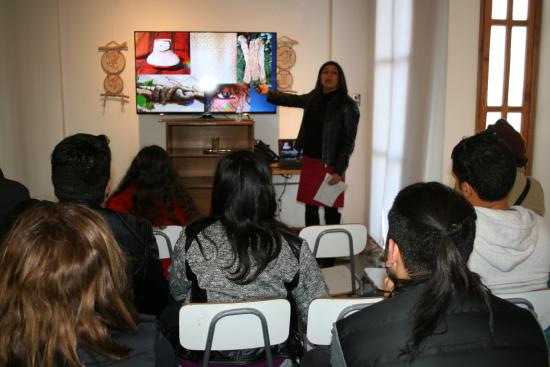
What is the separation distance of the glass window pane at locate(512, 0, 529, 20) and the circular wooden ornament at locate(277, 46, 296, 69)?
2741mm

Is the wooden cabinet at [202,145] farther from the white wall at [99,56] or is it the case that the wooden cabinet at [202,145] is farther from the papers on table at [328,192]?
the papers on table at [328,192]

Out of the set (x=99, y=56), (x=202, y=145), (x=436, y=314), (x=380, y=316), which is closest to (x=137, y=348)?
(x=380, y=316)

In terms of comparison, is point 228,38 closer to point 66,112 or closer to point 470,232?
point 66,112

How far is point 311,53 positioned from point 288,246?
4235 mm

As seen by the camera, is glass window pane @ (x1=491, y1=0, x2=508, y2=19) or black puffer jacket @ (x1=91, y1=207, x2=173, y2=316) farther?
glass window pane @ (x1=491, y1=0, x2=508, y2=19)

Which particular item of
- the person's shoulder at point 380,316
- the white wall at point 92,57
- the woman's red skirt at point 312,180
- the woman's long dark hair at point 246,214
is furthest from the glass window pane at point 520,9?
the person's shoulder at point 380,316

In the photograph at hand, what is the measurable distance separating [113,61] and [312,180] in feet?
9.13

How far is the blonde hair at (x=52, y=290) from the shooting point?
95 cm

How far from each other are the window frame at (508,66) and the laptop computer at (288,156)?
2257 mm

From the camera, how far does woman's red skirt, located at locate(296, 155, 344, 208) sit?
4184 mm

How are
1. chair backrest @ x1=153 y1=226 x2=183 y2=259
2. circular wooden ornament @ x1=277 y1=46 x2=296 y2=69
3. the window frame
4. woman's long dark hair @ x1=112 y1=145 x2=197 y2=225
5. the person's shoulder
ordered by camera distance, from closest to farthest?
1. the person's shoulder
2. chair backrest @ x1=153 y1=226 x2=183 y2=259
3. woman's long dark hair @ x1=112 y1=145 x2=197 y2=225
4. the window frame
5. circular wooden ornament @ x1=277 y1=46 x2=296 y2=69

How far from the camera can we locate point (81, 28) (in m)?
5.49

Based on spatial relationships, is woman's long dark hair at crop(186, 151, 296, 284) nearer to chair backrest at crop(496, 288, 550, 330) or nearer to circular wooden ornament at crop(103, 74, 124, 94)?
chair backrest at crop(496, 288, 550, 330)

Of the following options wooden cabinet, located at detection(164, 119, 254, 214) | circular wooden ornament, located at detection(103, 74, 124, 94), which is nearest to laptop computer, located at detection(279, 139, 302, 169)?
wooden cabinet, located at detection(164, 119, 254, 214)
